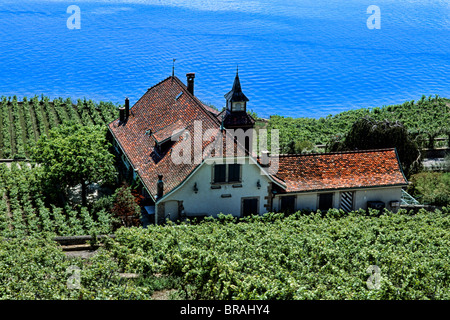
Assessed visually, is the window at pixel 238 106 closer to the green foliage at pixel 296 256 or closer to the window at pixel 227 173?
the window at pixel 227 173

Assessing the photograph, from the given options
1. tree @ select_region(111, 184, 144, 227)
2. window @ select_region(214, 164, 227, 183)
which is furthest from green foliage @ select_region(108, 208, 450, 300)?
tree @ select_region(111, 184, 144, 227)

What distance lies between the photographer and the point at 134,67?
11544cm

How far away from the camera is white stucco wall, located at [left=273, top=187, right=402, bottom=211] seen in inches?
1465

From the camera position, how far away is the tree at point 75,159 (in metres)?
39.7

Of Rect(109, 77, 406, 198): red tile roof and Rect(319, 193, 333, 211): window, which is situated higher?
Rect(109, 77, 406, 198): red tile roof

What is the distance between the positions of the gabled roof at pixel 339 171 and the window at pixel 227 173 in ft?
10.3

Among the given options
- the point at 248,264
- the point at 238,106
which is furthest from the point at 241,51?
the point at 248,264

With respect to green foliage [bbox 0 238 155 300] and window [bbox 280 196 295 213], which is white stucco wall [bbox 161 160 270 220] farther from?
green foliage [bbox 0 238 155 300]

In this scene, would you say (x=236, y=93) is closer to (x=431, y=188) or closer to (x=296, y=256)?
(x=296, y=256)

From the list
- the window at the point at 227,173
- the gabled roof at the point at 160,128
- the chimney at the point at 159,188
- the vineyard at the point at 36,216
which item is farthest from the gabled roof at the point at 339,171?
the vineyard at the point at 36,216

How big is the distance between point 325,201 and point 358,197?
2189 millimetres

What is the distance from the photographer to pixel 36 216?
38.8 meters

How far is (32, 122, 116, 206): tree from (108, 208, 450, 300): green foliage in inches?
401

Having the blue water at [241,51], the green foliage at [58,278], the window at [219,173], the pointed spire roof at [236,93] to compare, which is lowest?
the green foliage at [58,278]
